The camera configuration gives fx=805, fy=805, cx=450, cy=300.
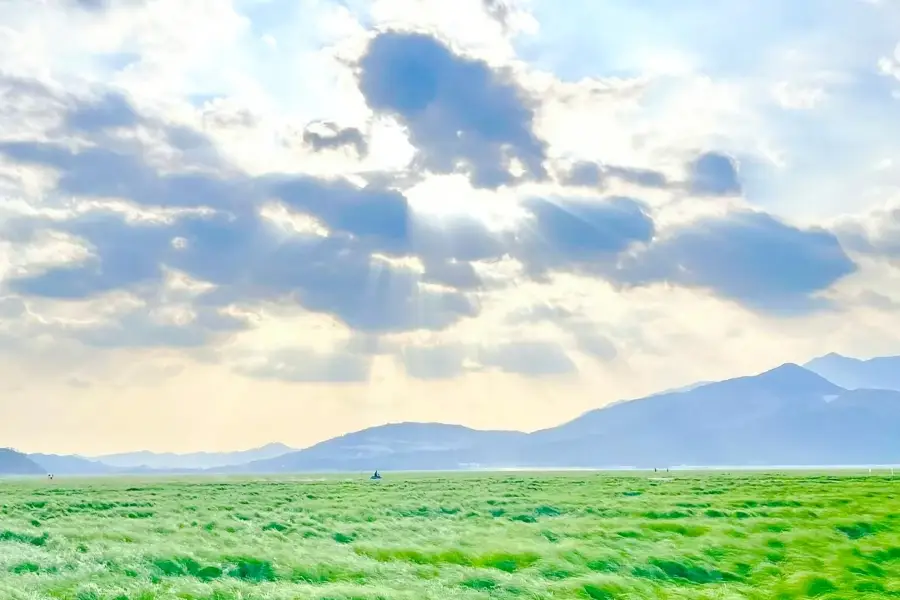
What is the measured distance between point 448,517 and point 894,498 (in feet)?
137

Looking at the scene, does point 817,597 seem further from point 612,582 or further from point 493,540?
Answer: point 493,540

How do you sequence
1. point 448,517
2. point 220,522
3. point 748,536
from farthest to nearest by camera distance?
1. point 448,517
2. point 220,522
3. point 748,536

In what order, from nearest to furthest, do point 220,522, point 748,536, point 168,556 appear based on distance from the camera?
point 168,556 → point 748,536 → point 220,522

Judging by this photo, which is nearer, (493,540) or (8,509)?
(493,540)

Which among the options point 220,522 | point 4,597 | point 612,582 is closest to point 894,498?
point 612,582

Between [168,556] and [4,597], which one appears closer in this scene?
[4,597]

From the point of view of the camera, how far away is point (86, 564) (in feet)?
94.7

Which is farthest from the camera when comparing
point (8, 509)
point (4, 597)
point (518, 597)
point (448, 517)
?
point (8, 509)

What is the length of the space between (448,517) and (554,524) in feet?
36.3

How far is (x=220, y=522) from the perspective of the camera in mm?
51031

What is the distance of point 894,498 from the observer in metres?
72.1

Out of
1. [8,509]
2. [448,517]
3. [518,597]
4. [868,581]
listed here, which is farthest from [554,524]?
[8,509]

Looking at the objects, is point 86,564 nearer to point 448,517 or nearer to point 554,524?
point 554,524

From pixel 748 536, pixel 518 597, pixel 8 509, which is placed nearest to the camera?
pixel 518 597
